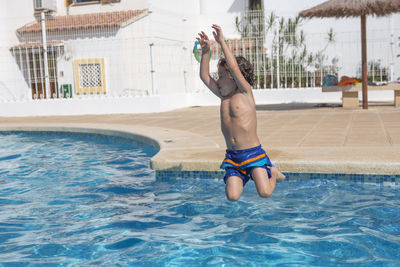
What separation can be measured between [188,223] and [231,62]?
1472mm

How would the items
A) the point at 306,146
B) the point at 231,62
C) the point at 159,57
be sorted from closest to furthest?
the point at 231,62 → the point at 306,146 → the point at 159,57

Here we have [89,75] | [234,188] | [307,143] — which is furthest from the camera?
[89,75]

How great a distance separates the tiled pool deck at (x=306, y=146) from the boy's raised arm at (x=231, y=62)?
1.35 meters

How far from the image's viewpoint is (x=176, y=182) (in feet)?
17.4

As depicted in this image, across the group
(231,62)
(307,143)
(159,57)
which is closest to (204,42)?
(231,62)

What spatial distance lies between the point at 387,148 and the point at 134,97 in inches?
376

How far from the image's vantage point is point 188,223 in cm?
423

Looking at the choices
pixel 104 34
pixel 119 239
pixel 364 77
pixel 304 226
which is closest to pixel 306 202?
pixel 304 226

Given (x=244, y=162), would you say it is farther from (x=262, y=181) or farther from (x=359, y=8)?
(x=359, y=8)

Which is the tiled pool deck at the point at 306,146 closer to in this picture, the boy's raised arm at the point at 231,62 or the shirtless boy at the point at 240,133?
the shirtless boy at the point at 240,133

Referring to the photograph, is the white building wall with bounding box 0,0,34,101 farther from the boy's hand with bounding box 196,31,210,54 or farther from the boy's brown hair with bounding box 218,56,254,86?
the boy's brown hair with bounding box 218,56,254,86

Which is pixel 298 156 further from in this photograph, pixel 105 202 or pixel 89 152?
pixel 89 152

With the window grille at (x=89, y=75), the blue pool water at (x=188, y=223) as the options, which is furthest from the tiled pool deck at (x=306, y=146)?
the window grille at (x=89, y=75)

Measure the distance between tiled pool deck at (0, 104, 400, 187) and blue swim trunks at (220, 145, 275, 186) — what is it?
3.12 ft
